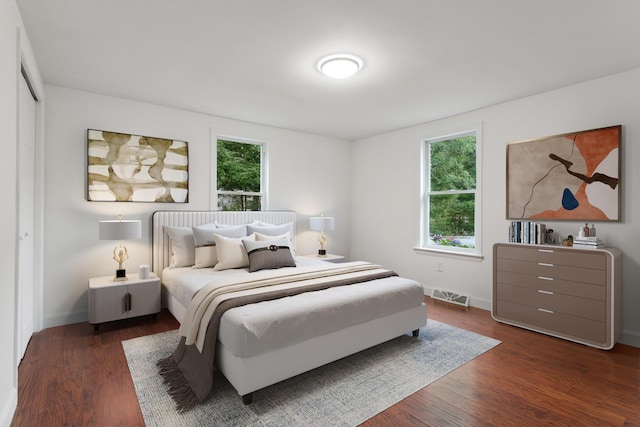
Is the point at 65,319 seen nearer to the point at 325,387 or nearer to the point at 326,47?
the point at 325,387

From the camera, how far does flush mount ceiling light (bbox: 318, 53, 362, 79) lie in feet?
9.00

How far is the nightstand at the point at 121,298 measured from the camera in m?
3.14

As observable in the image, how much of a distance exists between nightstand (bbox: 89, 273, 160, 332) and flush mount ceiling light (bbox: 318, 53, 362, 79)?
2.73 m

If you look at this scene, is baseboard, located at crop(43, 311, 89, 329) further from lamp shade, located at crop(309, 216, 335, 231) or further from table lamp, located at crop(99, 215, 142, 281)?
lamp shade, located at crop(309, 216, 335, 231)

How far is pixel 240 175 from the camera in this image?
15.7 ft

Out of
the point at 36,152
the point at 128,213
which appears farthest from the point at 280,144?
the point at 36,152

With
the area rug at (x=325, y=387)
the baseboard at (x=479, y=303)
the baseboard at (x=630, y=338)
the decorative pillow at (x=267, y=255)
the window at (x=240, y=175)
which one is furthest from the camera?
the window at (x=240, y=175)

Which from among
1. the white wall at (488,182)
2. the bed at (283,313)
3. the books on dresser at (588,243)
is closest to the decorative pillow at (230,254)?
the bed at (283,313)

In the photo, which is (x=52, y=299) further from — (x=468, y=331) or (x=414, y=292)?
(x=468, y=331)

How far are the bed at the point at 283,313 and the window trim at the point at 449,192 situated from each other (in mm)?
1486

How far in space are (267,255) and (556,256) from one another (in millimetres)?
2863

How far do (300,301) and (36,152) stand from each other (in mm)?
3014

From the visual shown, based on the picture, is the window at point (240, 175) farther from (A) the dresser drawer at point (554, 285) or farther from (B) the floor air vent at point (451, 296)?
(A) the dresser drawer at point (554, 285)

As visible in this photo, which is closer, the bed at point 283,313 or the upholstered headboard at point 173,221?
the bed at point 283,313
